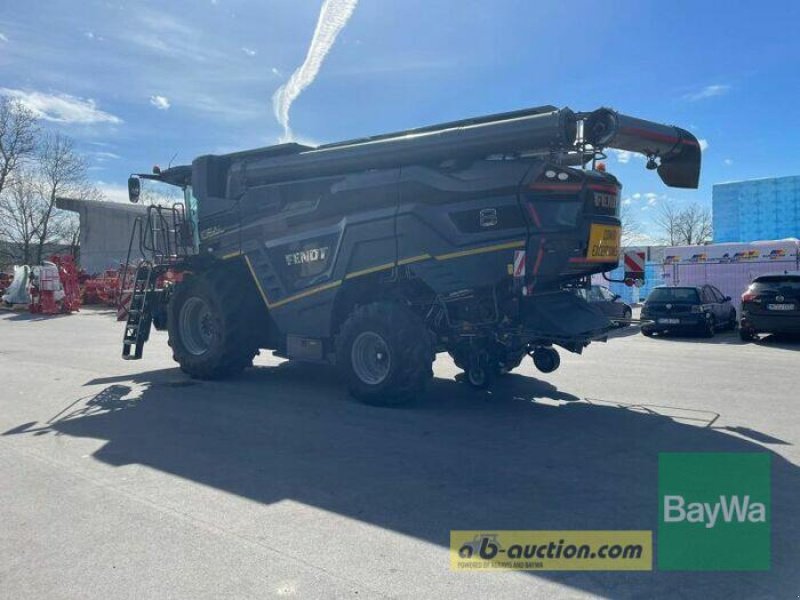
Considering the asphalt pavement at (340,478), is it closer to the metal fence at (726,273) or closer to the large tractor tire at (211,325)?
the large tractor tire at (211,325)

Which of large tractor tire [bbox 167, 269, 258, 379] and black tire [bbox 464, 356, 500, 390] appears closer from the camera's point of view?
black tire [bbox 464, 356, 500, 390]

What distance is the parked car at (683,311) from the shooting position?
16.7m

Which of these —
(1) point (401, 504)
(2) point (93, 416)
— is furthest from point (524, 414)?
(2) point (93, 416)

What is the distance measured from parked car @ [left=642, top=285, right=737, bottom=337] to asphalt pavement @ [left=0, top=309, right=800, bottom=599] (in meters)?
7.03

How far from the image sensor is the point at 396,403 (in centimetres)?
757

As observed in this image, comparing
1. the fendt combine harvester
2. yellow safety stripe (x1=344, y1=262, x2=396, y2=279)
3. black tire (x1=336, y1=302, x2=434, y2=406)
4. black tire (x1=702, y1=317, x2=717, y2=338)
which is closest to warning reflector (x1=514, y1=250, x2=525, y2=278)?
the fendt combine harvester

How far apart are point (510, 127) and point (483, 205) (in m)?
0.86

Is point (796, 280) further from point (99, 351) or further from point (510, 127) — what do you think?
point (99, 351)

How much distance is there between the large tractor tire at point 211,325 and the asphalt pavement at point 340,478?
1.14ft

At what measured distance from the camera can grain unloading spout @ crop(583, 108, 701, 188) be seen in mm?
6719

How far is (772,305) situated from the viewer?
14938 mm

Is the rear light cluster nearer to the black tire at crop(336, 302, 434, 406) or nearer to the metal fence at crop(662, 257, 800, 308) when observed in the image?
the metal fence at crop(662, 257, 800, 308)

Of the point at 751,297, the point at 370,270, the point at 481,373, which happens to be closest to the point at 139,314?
the point at 370,270

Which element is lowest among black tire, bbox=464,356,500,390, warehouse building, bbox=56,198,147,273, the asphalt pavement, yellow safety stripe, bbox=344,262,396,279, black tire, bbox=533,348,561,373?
the asphalt pavement
